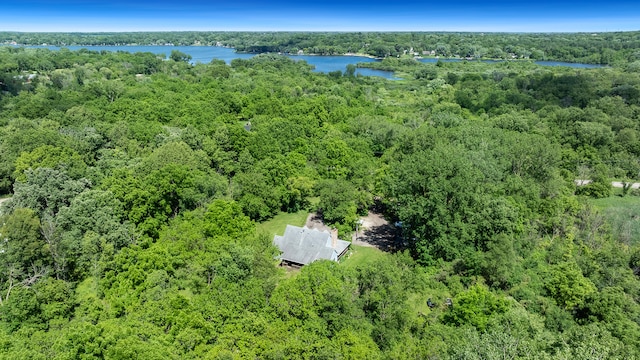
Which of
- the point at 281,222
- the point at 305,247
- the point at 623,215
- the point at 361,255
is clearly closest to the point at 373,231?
the point at 361,255

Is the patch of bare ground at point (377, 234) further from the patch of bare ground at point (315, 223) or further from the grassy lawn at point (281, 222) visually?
the grassy lawn at point (281, 222)

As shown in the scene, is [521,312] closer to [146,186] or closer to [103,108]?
[146,186]

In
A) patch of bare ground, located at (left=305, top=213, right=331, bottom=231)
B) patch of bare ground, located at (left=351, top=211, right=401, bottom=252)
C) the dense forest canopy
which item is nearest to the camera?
the dense forest canopy

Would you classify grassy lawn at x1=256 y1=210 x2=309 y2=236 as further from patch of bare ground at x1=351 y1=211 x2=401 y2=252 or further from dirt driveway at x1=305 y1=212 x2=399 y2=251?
patch of bare ground at x1=351 y1=211 x2=401 y2=252

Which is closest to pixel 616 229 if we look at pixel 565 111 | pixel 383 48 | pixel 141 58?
pixel 565 111

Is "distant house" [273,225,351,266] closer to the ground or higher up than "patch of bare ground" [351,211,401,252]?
higher up

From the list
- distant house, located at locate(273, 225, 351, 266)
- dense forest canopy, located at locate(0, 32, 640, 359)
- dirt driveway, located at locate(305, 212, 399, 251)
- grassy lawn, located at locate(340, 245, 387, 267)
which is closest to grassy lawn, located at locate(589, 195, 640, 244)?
dense forest canopy, located at locate(0, 32, 640, 359)

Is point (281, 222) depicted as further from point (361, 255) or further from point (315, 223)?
point (361, 255)
